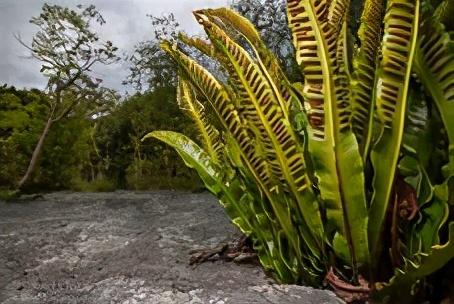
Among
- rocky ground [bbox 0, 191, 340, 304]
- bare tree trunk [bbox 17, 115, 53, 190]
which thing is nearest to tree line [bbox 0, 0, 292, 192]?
bare tree trunk [bbox 17, 115, 53, 190]

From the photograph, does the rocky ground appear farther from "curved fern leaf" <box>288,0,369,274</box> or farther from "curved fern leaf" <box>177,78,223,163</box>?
"curved fern leaf" <box>177,78,223,163</box>

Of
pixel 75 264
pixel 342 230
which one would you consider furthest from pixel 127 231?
pixel 342 230

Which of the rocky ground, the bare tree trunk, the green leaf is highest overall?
the bare tree trunk

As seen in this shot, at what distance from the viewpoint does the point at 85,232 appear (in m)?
3.78

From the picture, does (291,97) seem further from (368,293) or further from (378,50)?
(368,293)

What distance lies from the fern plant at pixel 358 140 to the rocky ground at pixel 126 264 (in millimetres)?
245

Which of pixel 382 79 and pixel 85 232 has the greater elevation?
pixel 382 79

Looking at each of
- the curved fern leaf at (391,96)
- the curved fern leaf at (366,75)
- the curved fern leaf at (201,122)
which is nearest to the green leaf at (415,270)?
the curved fern leaf at (391,96)

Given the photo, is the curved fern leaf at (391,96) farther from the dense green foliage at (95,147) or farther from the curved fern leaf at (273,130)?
the dense green foliage at (95,147)

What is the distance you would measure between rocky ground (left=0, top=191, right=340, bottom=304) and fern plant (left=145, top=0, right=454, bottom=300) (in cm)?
24

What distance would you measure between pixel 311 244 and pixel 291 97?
614 mm

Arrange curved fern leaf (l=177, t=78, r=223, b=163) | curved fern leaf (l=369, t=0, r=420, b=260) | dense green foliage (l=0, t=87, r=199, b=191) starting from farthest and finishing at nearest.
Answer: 1. dense green foliage (l=0, t=87, r=199, b=191)
2. curved fern leaf (l=177, t=78, r=223, b=163)
3. curved fern leaf (l=369, t=0, r=420, b=260)

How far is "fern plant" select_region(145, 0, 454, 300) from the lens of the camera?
1.58m

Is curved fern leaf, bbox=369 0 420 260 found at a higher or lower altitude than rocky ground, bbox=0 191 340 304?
higher
